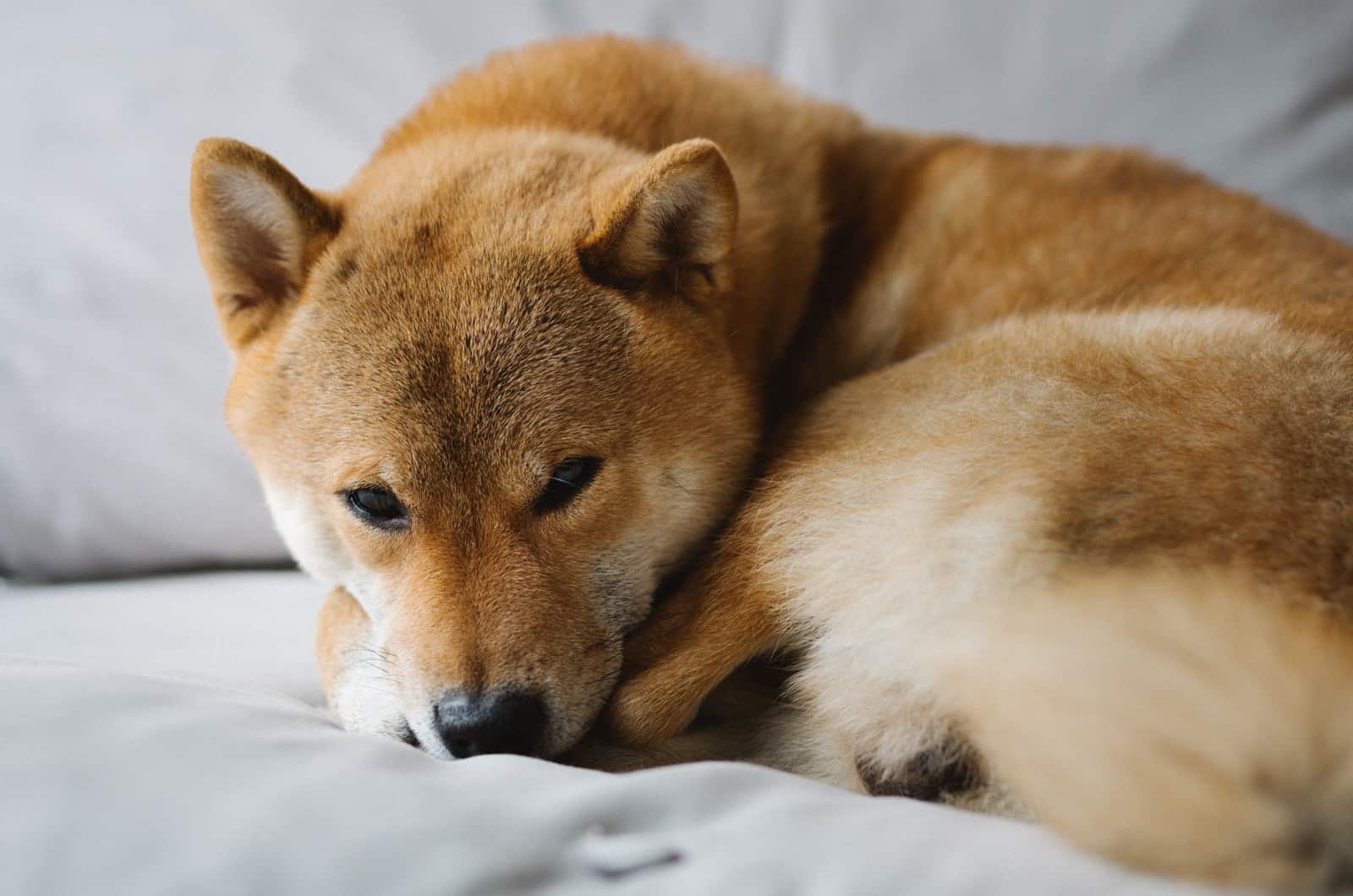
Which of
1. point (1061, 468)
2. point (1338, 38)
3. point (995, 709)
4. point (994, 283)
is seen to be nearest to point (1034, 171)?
point (994, 283)

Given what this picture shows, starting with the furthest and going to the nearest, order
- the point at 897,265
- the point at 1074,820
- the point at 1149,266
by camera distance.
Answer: the point at 897,265, the point at 1149,266, the point at 1074,820

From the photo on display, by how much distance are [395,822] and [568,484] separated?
1.55 feet

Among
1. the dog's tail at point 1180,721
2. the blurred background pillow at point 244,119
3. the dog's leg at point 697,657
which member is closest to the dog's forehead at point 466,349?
the dog's leg at point 697,657

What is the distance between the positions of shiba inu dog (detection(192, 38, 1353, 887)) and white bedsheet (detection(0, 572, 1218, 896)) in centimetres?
11

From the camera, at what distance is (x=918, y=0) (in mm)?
1859

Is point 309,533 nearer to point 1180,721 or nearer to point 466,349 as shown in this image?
point 466,349

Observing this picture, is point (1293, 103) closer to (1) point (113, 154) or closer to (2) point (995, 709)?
(2) point (995, 709)

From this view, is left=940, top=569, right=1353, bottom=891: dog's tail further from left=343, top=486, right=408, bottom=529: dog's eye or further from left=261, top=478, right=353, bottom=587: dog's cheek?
left=261, top=478, right=353, bottom=587: dog's cheek

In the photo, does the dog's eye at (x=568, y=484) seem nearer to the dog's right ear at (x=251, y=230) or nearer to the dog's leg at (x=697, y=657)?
the dog's leg at (x=697, y=657)

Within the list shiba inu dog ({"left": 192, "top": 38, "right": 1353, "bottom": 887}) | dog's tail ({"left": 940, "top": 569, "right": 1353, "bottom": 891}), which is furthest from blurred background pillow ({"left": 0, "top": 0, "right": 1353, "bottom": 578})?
dog's tail ({"left": 940, "top": 569, "right": 1353, "bottom": 891})

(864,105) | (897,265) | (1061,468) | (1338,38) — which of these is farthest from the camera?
(864,105)

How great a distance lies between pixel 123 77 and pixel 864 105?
131 centimetres

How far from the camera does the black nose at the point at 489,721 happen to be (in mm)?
1019

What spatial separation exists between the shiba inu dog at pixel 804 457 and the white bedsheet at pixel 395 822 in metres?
0.11
